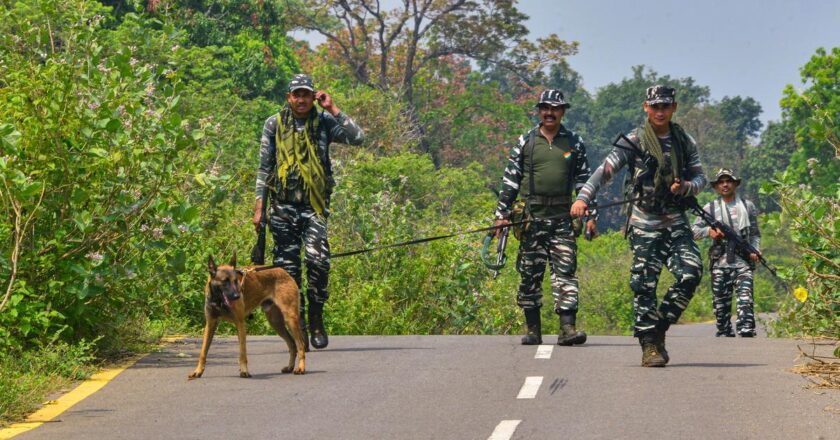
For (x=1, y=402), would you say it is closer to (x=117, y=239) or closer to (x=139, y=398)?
(x=139, y=398)

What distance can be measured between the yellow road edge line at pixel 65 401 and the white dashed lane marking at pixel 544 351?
10.7ft

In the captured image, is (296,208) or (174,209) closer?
(174,209)

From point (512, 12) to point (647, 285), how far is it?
40.9 metres

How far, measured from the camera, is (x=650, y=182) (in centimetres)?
1114

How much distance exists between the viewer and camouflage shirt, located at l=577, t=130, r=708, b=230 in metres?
11.1

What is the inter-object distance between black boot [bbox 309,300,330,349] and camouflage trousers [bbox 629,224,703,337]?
2.87 metres

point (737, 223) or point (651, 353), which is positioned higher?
point (737, 223)

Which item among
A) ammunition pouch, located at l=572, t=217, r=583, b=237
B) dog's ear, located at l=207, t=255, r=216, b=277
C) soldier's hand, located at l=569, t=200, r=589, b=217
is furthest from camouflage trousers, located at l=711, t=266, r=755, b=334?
dog's ear, located at l=207, t=255, r=216, b=277

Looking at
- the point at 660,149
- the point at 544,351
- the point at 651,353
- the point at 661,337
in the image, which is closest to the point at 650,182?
the point at 660,149

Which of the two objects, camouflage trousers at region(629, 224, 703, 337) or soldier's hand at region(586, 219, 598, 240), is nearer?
camouflage trousers at region(629, 224, 703, 337)

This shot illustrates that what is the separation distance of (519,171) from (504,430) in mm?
4874

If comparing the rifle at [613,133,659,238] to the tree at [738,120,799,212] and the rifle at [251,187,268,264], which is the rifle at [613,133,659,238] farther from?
the tree at [738,120,799,212]

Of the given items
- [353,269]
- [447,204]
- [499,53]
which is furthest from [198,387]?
[499,53]

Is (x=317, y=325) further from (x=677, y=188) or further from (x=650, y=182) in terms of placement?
(x=677, y=188)
